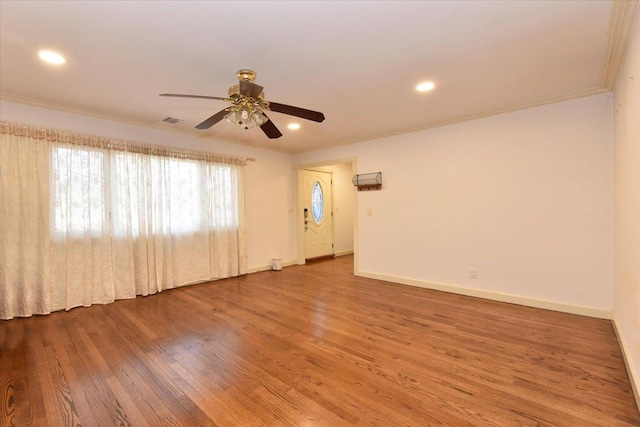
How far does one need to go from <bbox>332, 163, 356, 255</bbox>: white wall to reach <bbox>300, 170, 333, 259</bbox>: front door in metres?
0.22

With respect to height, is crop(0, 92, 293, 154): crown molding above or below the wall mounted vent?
above

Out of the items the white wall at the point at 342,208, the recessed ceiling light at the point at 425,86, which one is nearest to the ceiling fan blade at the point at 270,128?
the recessed ceiling light at the point at 425,86

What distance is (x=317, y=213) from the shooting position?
6914 mm

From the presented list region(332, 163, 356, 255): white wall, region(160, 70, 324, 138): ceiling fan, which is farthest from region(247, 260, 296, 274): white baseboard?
region(160, 70, 324, 138): ceiling fan

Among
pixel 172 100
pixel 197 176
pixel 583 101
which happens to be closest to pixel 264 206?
pixel 197 176

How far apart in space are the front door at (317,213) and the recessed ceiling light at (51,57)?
4378mm

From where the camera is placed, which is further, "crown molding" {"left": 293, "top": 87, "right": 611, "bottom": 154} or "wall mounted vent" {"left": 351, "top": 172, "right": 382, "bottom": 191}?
"wall mounted vent" {"left": 351, "top": 172, "right": 382, "bottom": 191}

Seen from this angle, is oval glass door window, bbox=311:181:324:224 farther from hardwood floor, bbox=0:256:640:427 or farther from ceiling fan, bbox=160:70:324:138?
ceiling fan, bbox=160:70:324:138

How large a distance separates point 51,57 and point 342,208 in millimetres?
6097

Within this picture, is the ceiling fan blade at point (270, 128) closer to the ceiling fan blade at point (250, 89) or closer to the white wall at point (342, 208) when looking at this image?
the ceiling fan blade at point (250, 89)

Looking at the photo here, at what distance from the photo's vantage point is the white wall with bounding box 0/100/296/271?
391 centimetres

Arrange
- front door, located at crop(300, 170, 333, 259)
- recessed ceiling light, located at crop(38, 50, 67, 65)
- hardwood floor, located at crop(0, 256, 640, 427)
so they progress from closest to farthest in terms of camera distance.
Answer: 1. hardwood floor, located at crop(0, 256, 640, 427)
2. recessed ceiling light, located at crop(38, 50, 67, 65)
3. front door, located at crop(300, 170, 333, 259)

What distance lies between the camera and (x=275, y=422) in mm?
1638

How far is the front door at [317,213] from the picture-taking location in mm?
6559
